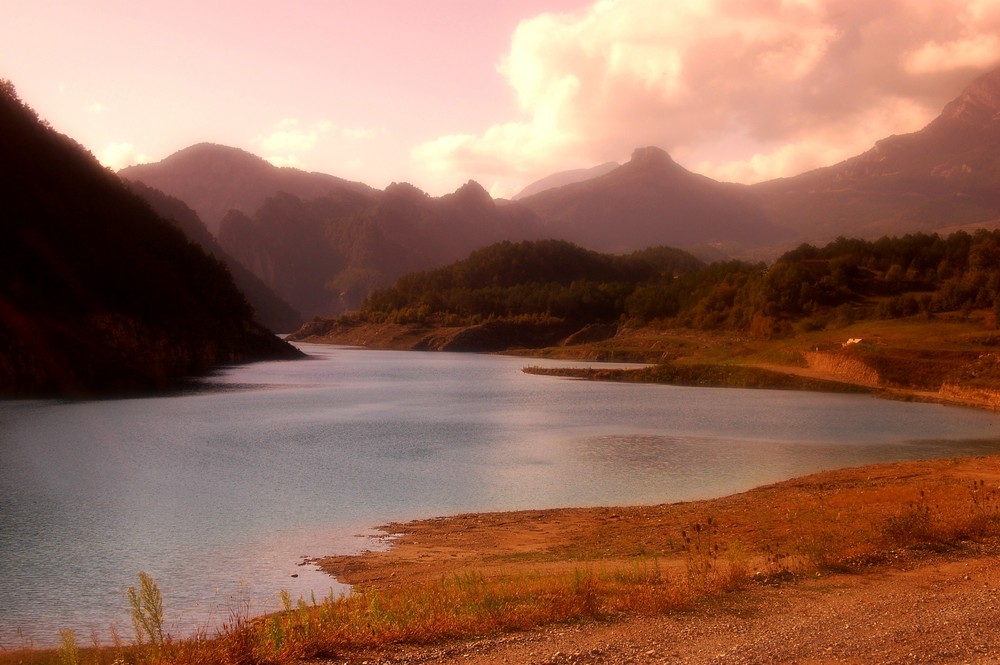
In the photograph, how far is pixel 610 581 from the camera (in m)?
10.8

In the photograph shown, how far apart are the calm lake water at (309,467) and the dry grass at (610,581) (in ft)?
6.27

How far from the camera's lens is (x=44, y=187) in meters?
82.0

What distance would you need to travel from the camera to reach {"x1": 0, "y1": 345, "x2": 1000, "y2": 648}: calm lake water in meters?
Result: 14.1

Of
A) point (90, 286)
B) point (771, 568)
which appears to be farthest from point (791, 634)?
point (90, 286)

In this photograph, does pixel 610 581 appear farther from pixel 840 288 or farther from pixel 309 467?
pixel 840 288

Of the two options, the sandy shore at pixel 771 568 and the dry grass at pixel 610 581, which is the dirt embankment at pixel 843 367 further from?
the dry grass at pixel 610 581

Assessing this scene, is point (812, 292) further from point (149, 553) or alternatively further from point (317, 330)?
point (317, 330)

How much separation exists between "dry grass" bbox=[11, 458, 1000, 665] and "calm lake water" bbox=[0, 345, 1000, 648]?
191cm

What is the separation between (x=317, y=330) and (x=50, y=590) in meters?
182

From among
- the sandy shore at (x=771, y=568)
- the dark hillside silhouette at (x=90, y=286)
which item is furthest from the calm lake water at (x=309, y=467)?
the dark hillside silhouette at (x=90, y=286)

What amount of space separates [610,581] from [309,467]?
17.4 meters

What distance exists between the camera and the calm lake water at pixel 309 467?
14148 mm

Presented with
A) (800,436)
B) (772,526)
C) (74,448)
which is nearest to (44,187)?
(74,448)

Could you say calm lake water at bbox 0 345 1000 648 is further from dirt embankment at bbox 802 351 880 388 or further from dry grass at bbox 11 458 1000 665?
dirt embankment at bbox 802 351 880 388
